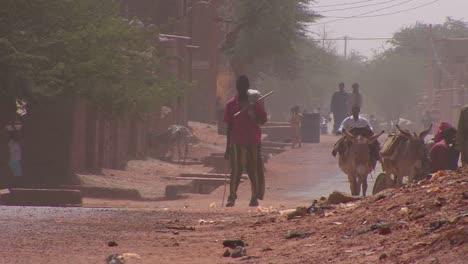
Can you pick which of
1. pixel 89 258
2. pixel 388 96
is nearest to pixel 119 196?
pixel 89 258

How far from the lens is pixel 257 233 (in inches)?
477

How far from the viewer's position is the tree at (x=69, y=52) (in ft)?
77.2

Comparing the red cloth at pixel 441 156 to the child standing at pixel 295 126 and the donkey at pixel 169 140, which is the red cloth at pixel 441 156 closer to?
the donkey at pixel 169 140

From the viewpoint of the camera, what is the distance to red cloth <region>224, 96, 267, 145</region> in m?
17.2

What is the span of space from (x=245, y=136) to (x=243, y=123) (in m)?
0.18

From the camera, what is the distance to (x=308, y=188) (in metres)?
26.8

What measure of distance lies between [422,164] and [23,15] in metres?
9.38

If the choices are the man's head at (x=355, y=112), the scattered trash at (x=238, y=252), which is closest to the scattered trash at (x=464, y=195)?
the scattered trash at (x=238, y=252)

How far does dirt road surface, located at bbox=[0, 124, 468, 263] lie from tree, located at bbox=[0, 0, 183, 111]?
28.2 ft

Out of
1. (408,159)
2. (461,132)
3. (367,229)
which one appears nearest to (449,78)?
(408,159)

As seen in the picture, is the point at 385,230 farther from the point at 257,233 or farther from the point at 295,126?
the point at 295,126

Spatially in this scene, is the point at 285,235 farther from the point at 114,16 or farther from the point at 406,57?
the point at 406,57

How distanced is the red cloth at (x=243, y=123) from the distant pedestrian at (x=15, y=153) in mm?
8732

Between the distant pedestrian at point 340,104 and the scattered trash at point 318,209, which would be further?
the distant pedestrian at point 340,104
